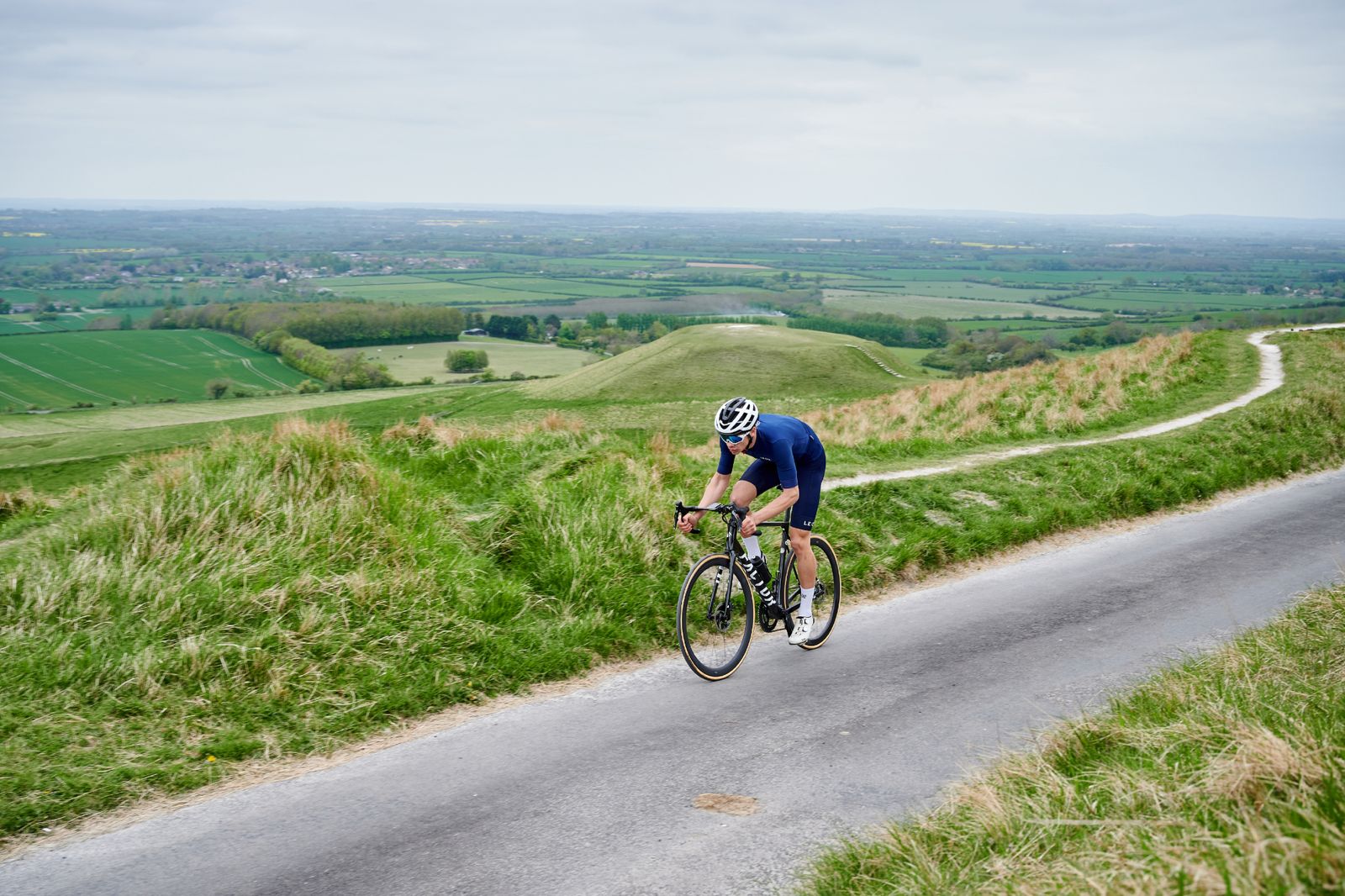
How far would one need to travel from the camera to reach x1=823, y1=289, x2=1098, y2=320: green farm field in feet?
409

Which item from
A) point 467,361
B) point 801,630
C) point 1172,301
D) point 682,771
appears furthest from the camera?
point 1172,301

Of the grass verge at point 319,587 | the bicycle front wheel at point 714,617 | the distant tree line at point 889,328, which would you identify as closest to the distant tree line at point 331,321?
the distant tree line at point 889,328

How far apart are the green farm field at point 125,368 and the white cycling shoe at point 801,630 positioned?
88.2 meters

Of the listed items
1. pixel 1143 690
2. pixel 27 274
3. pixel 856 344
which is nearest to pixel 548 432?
pixel 1143 690

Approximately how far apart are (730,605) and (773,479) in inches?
47.6

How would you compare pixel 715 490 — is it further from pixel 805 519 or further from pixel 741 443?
pixel 805 519

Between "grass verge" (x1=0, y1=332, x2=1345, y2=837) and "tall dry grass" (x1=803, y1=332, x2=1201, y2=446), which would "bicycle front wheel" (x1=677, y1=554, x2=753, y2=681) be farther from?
"tall dry grass" (x1=803, y1=332, x2=1201, y2=446)

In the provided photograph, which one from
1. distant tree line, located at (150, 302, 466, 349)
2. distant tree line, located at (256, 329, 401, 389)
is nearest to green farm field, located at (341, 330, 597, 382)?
distant tree line, located at (256, 329, 401, 389)

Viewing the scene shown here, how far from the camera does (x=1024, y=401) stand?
22.5 metres

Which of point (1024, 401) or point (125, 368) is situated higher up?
point (1024, 401)

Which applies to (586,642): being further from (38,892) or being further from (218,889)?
(38,892)

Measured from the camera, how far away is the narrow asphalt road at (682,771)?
201 inches

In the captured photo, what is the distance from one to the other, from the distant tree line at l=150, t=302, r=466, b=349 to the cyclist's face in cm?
11287

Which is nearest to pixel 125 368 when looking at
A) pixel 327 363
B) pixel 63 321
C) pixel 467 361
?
pixel 327 363
